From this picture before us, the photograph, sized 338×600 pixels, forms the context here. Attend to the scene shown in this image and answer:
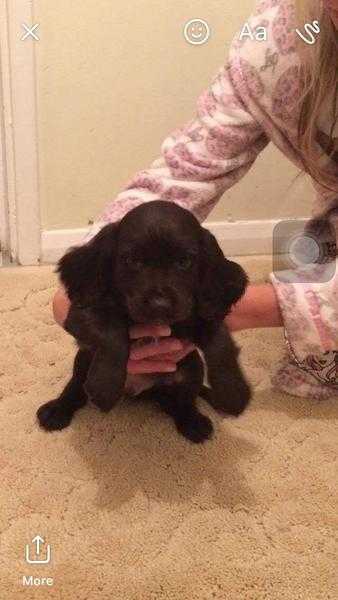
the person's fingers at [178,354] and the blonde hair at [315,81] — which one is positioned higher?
the blonde hair at [315,81]

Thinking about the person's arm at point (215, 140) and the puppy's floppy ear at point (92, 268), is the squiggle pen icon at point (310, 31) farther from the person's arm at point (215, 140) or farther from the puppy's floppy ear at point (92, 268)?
the puppy's floppy ear at point (92, 268)

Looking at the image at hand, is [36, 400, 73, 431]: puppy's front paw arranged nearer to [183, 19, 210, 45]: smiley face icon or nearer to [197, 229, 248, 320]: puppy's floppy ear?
[197, 229, 248, 320]: puppy's floppy ear

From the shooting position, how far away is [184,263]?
32.4 inches

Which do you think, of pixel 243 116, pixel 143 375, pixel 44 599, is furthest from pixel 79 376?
pixel 243 116

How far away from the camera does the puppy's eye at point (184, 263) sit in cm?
82

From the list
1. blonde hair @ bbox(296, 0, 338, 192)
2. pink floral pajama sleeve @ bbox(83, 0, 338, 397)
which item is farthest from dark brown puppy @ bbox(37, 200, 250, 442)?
blonde hair @ bbox(296, 0, 338, 192)

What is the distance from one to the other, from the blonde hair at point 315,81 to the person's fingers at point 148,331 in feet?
1.12

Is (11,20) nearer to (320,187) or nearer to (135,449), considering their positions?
(320,187)

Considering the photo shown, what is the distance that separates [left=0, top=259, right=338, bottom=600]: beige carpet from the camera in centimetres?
81

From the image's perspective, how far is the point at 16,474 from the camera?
949 mm

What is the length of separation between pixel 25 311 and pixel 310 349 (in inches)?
24.2

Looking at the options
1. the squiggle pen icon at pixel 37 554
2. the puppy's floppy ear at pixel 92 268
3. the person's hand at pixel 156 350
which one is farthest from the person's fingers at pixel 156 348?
the squiggle pen icon at pixel 37 554

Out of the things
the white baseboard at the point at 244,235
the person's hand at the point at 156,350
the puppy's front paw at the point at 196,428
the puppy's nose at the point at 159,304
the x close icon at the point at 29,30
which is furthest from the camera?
the white baseboard at the point at 244,235

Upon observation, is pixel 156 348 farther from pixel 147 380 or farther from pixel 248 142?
pixel 248 142
